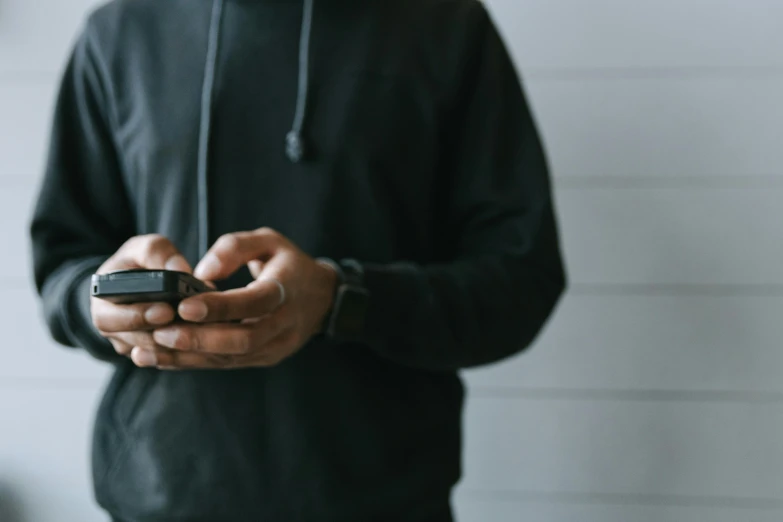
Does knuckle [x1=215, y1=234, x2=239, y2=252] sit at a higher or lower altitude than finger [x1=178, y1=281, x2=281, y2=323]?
higher

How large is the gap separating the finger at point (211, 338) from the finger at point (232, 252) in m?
0.04

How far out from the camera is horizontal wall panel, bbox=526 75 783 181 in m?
1.01

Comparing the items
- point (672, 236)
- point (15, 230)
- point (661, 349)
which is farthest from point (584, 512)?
point (15, 230)

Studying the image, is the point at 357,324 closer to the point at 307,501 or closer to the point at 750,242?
the point at 307,501

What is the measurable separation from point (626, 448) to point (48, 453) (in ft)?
2.68

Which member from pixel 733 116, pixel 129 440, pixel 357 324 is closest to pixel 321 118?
pixel 357 324

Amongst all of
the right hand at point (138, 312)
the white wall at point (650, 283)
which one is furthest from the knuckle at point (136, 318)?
the white wall at point (650, 283)

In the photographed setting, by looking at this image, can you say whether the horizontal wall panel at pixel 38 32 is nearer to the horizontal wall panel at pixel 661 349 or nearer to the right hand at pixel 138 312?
the right hand at pixel 138 312

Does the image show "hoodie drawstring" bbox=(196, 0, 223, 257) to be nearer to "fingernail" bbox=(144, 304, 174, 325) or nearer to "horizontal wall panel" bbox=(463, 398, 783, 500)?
"fingernail" bbox=(144, 304, 174, 325)

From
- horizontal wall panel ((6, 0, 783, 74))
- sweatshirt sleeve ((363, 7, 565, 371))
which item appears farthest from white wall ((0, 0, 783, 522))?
sweatshirt sleeve ((363, 7, 565, 371))

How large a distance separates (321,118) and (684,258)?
552 millimetres

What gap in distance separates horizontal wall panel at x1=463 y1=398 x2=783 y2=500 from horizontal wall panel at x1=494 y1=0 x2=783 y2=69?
453 millimetres

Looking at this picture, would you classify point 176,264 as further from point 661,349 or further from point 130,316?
point 661,349

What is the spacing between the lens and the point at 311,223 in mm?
717
